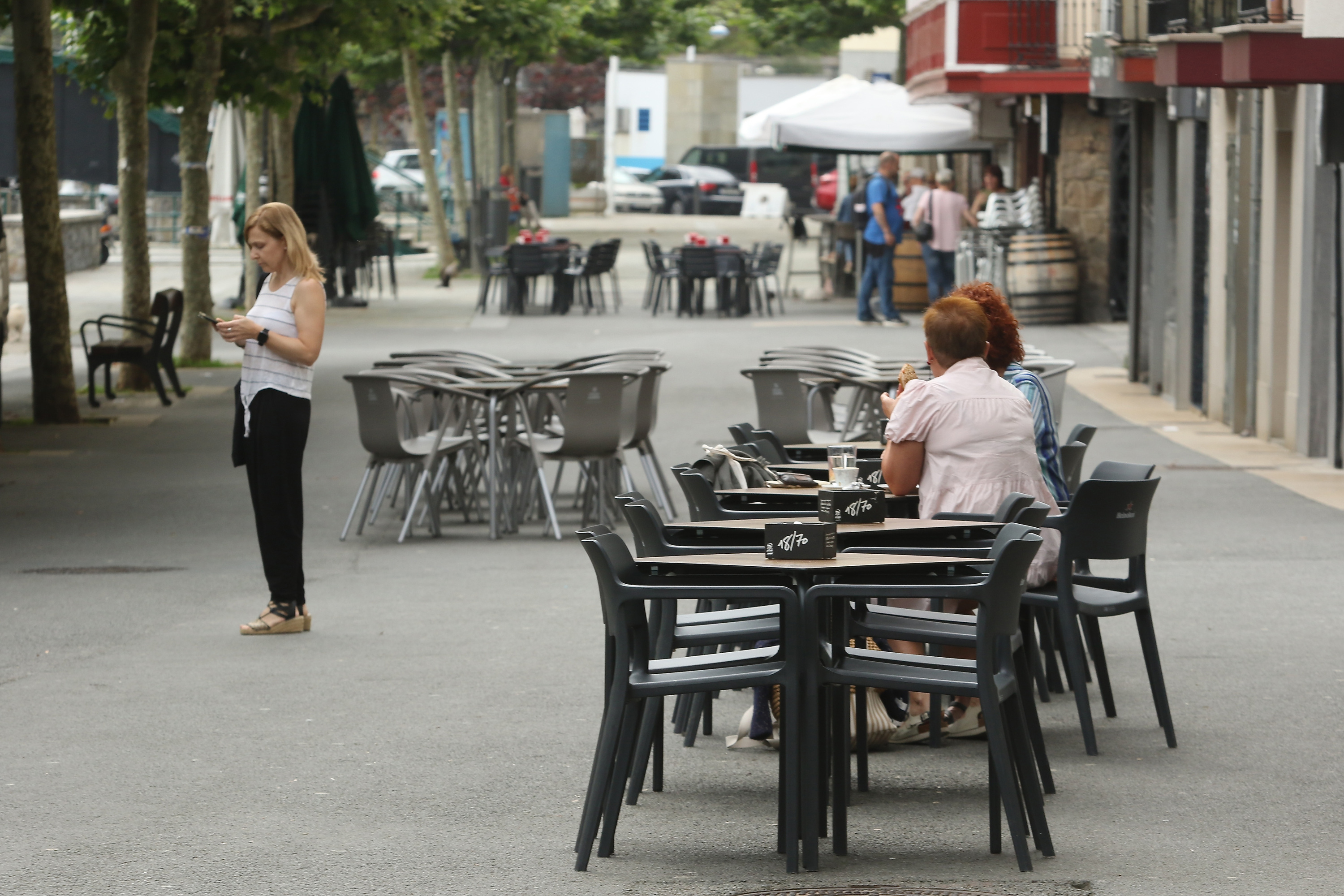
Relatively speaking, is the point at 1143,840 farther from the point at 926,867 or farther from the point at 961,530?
the point at 961,530

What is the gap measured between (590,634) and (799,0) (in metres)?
31.9

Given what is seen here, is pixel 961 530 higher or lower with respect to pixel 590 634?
higher

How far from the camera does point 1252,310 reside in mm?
14984

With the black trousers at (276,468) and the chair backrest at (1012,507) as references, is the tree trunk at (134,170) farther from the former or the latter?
the chair backrest at (1012,507)

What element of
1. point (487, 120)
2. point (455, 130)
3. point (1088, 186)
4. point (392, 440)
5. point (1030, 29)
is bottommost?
point (392, 440)

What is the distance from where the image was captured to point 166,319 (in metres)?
17.0

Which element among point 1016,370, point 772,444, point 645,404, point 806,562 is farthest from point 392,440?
point 806,562

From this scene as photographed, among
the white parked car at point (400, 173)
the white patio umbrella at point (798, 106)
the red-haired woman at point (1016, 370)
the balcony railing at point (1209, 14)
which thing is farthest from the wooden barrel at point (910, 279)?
the white parked car at point (400, 173)

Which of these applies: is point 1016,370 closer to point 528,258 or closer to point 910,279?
point 910,279

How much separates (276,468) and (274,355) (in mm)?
462

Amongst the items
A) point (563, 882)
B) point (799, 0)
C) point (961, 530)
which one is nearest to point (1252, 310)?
point (961, 530)

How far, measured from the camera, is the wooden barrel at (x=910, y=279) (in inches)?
1035

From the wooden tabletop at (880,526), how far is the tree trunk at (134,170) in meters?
12.7

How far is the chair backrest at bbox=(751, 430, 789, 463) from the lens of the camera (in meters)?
7.80
